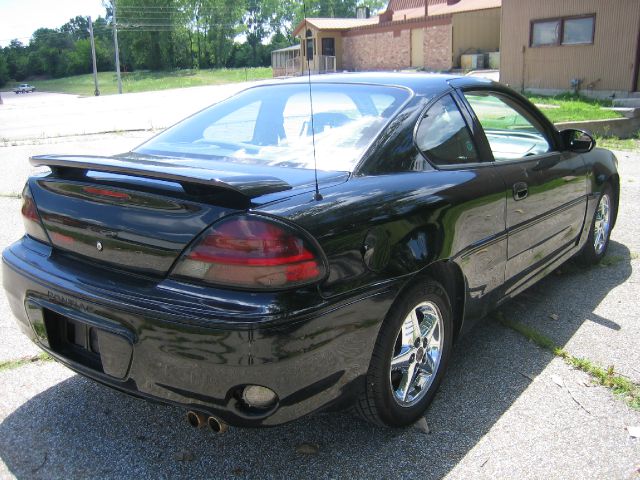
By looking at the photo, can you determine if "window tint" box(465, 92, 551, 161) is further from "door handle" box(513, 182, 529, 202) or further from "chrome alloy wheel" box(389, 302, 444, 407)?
"chrome alloy wheel" box(389, 302, 444, 407)

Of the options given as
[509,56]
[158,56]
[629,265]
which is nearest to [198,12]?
[158,56]

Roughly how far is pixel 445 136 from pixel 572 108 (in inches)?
563

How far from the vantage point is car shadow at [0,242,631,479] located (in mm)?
2516

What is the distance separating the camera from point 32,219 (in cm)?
277

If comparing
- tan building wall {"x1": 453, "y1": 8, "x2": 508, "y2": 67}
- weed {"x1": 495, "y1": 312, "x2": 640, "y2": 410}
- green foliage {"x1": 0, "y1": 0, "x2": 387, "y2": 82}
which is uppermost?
green foliage {"x1": 0, "y1": 0, "x2": 387, "y2": 82}

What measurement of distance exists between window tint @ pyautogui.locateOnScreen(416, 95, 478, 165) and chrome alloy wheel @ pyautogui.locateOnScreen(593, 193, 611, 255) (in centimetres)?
201

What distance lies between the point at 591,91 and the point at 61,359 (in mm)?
19228

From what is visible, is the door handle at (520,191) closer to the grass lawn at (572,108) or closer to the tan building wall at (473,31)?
the grass lawn at (572,108)

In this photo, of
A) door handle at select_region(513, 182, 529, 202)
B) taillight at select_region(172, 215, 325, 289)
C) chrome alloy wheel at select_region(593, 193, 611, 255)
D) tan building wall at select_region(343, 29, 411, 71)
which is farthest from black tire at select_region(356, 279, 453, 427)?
tan building wall at select_region(343, 29, 411, 71)

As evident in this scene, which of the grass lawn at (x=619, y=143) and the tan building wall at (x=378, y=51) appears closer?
the grass lawn at (x=619, y=143)

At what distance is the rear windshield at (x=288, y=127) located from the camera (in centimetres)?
282

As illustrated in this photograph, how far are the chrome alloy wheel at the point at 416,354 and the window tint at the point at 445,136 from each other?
0.76m

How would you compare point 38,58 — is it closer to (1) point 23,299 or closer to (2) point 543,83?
(2) point 543,83

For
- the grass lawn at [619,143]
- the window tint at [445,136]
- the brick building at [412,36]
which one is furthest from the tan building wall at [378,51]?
the window tint at [445,136]
